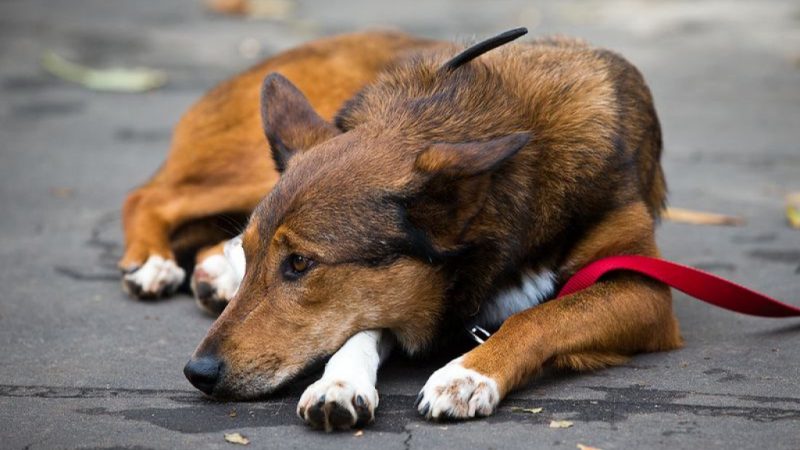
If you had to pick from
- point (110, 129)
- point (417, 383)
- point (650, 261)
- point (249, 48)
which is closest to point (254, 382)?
point (417, 383)

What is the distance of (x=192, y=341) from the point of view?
4562 mm

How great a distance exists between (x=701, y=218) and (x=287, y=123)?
Answer: 291 centimetres

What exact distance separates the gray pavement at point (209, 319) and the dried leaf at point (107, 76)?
0.16 m

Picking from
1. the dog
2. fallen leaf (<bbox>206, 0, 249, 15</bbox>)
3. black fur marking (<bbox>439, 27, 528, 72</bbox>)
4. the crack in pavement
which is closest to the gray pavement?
the crack in pavement

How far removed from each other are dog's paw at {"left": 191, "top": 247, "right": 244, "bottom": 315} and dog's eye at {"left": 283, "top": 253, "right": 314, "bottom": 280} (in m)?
1.08

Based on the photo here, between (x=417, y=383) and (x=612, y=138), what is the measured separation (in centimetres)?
115

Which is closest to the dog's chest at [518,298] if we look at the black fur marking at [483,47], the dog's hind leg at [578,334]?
the dog's hind leg at [578,334]

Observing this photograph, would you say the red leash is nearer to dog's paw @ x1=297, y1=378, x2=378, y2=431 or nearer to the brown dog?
the brown dog

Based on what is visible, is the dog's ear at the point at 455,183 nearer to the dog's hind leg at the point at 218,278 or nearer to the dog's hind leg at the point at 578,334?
the dog's hind leg at the point at 578,334

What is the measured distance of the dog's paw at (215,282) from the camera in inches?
191

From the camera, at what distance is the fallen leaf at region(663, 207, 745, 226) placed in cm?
627

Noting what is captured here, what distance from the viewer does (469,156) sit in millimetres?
3674

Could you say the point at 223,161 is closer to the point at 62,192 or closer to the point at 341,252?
the point at 62,192

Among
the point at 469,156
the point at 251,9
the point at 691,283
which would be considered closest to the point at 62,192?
the point at 469,156
